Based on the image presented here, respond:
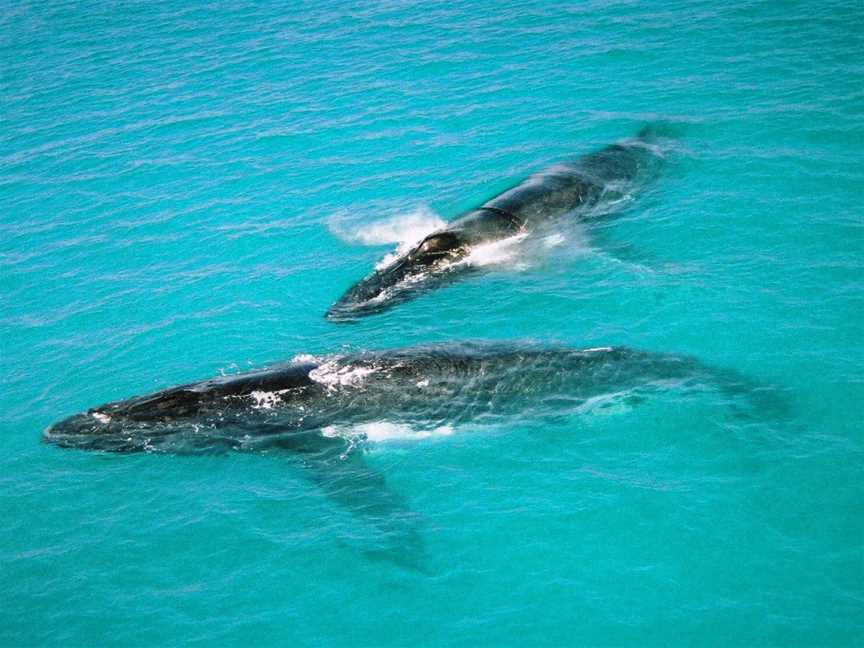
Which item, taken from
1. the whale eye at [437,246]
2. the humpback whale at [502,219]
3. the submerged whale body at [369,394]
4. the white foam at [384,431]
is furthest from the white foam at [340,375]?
the whale eye at [437,246]

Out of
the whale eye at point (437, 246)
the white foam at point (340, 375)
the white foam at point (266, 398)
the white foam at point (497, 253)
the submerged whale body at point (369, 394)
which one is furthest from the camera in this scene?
the whale eye at point (437, 246)

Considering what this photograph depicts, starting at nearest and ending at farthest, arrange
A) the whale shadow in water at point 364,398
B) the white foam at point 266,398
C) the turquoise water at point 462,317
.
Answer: the turquoise water at point 462,317 < the whale shadow in water at point 364,398 < the white foam at point 266,398

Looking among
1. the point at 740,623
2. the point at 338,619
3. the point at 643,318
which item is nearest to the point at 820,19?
the point at 643,318

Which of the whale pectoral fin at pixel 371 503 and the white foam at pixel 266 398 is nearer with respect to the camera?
the whale pectoral fin at pixel 371 503

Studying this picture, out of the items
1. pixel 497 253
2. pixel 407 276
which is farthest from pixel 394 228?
pixel 497 253

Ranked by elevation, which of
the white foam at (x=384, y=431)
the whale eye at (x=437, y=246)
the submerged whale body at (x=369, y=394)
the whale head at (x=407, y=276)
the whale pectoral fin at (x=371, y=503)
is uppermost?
the whale eye at (x=437, y=246)

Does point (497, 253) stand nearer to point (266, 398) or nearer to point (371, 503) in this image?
point (266, 398)

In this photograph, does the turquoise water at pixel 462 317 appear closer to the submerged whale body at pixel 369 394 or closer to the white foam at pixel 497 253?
the white foam at pixel 497 253

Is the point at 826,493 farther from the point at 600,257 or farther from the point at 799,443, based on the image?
the point at 600,257
